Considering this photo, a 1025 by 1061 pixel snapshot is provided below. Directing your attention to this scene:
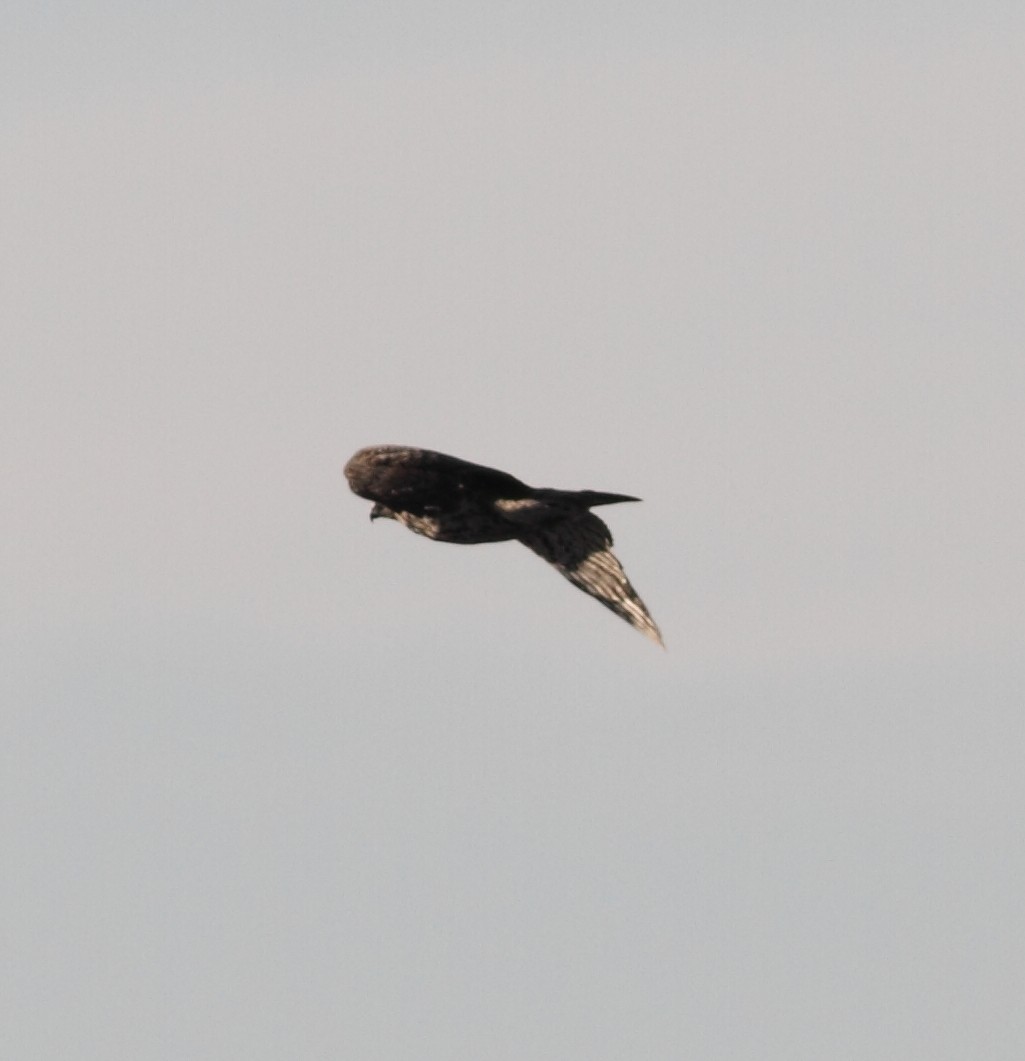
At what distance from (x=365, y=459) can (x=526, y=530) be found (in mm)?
2772

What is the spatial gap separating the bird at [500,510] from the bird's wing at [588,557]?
0.01 metres

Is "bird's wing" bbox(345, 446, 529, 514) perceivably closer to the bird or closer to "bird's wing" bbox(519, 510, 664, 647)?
the bird

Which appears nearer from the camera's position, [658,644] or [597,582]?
[658,644]

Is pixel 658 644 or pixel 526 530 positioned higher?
pixel 526 530

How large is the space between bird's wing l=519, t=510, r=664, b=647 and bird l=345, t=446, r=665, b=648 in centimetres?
1

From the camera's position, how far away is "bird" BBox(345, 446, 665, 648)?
→ 2869cm

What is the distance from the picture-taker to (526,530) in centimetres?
2939

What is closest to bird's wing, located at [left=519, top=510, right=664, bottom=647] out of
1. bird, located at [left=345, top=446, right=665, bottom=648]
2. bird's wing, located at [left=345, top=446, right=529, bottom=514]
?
bird, located at [left=345, top=446, right=665, bottom=648]

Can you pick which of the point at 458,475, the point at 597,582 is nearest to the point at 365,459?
the point at 458,475

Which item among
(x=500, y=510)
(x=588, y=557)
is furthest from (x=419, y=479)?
(x=588, y=557)

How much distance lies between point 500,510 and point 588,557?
4.82ft

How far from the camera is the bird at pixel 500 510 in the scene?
94.1 ft

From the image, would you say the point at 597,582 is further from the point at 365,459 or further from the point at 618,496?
the point at 365,459

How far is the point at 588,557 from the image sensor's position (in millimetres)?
29219
